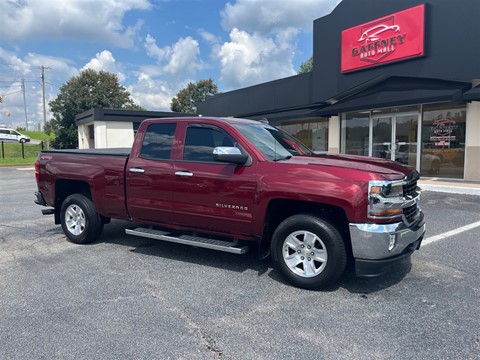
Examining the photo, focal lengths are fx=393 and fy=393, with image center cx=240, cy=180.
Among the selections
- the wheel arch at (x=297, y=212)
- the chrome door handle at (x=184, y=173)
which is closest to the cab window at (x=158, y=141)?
the chrome door handle at (x=184, y=173)

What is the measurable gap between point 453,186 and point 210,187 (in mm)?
9567

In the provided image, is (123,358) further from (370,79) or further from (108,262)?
(370,79)

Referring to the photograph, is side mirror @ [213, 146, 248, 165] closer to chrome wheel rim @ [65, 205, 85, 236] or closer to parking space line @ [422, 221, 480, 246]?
chrome wheel rim @ [65, 205, 85, 236]

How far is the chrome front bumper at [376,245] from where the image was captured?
401 centimetres

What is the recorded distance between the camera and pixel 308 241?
4375mm

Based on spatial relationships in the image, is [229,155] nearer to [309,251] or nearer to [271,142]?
[271,142]

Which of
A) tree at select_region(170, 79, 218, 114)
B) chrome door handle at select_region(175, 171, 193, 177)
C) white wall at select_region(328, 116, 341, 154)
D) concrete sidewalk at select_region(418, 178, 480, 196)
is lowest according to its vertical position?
concrete sidewalk at select_region(418, 178, 480, 196)

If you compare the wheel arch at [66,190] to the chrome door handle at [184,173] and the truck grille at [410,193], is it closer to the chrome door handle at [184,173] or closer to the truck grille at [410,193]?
the chrome door handle at [184,173]

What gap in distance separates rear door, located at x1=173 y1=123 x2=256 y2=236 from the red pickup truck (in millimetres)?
13

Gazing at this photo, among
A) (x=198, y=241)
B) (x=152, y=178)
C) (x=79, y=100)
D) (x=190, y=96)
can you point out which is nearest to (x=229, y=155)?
(x=198, y=241)

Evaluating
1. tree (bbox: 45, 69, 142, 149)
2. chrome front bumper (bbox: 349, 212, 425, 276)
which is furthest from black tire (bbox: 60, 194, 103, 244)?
tree (bbox: 45, 69, 142, 149)

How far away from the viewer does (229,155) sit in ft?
15.1

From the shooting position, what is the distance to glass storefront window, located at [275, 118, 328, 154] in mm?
18453

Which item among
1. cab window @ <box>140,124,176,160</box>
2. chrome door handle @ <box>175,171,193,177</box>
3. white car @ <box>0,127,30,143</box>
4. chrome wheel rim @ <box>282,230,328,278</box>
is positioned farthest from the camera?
white car @ <box>0,127,30,143</box>
